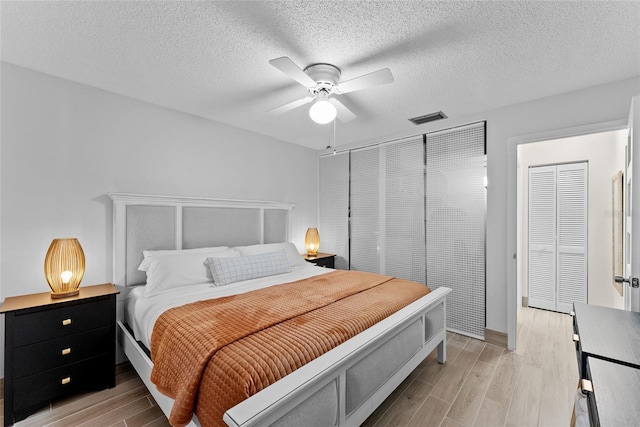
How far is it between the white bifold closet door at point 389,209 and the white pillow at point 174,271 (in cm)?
227

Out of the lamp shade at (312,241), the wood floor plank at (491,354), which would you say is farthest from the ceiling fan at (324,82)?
the wood floor plank at (491,354)

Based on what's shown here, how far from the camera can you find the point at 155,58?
6.75 feet

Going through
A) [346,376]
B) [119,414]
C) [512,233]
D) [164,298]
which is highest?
[512,233]

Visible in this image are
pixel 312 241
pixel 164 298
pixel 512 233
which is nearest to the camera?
pixel 164 298

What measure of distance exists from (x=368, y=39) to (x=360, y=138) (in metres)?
2.33

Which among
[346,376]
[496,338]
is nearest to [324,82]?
[346,376]

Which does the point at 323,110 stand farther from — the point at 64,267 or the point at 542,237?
the point at 542,237

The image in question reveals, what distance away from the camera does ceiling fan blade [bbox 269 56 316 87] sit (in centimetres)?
170

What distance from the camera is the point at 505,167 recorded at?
294cm

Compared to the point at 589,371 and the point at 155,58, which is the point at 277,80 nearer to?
the point at 155,58

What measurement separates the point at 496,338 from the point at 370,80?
285cm

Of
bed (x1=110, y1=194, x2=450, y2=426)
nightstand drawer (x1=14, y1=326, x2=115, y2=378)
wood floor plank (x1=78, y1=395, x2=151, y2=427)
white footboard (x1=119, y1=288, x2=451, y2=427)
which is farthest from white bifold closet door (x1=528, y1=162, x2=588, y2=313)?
nightstand drawer (x1=14, y1=326, x2=115, y2=378)

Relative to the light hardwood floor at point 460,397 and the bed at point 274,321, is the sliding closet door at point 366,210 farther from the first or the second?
the light hardwood floor at point 460,397

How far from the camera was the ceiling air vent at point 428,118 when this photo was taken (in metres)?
3.18
